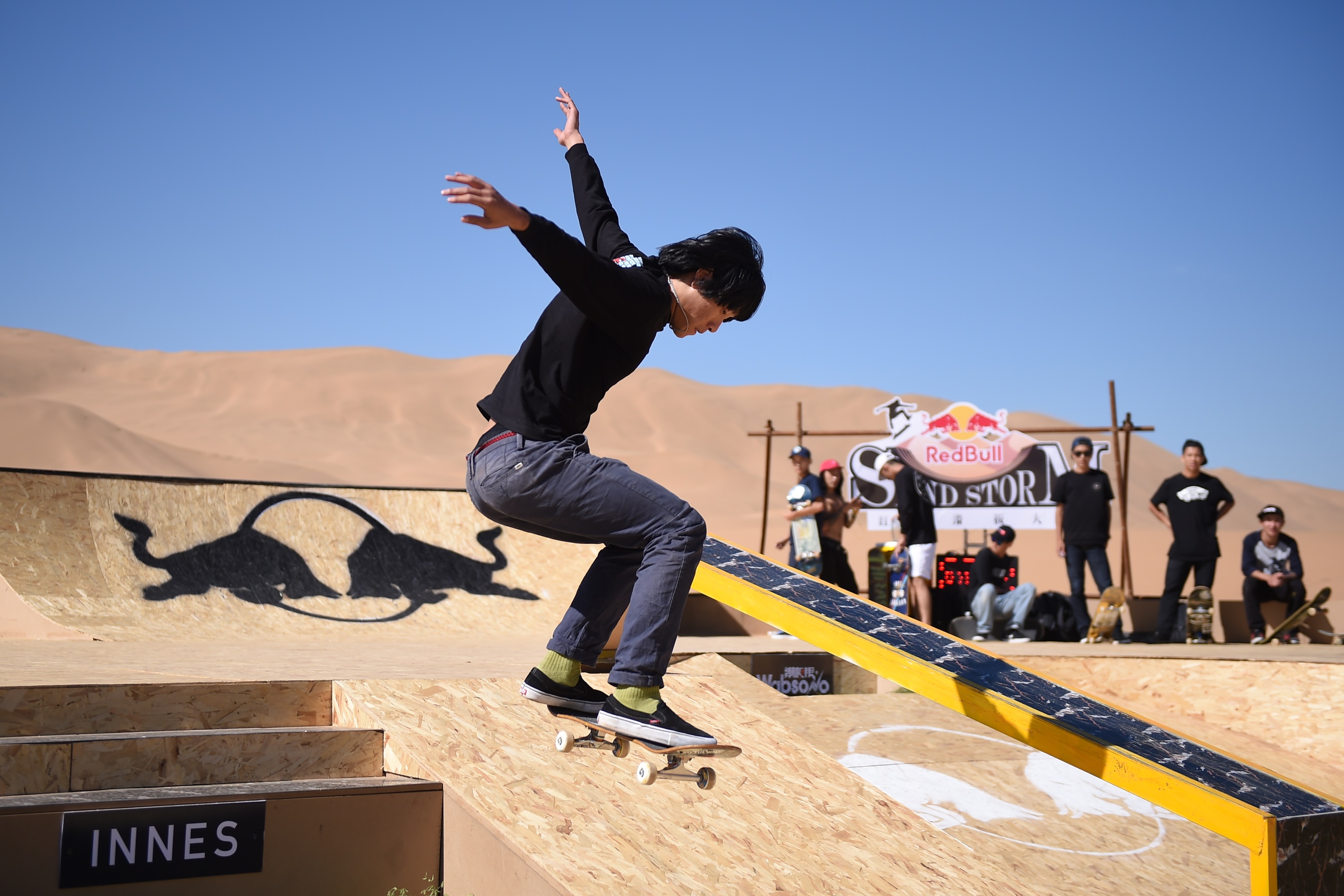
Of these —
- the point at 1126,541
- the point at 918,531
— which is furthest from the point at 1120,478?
the point at 918,531

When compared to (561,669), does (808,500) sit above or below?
above

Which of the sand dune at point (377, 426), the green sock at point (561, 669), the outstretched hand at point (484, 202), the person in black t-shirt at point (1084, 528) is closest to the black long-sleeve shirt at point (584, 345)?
the outstretched hand at point (484, 202)

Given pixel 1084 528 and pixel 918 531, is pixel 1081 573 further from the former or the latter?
pixel 918 531

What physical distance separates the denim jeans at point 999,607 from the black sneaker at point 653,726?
8.30 m

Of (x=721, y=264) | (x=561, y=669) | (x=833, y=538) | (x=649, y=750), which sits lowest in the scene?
(x=649, y=750)

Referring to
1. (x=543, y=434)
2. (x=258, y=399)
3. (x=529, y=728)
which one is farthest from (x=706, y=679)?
(x=258, y=399)

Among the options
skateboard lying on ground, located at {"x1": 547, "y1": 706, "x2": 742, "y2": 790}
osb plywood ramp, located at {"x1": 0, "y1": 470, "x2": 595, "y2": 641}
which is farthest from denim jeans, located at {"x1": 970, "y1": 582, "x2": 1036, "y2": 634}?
skateboard lying on ground, located at {"x1": 547, "y1": 706, "x2": 742, "y2": 790}

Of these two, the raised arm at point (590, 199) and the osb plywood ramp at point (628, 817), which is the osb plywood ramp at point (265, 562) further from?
the raised arm at point (590, 199)

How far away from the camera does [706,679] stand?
5.48 metres

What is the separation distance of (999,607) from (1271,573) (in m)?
2.87

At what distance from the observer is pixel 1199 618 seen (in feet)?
33.9

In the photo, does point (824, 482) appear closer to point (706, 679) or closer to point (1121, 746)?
point (706, 679)

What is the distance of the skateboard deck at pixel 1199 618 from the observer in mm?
10258

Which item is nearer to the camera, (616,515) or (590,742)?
(616,515)
